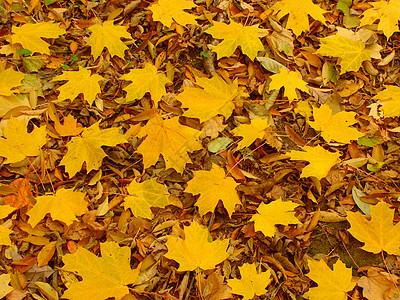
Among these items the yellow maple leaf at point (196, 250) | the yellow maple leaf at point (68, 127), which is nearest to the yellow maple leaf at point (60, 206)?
the yellow maple leaf at point (68, 127)

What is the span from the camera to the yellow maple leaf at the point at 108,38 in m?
2.30

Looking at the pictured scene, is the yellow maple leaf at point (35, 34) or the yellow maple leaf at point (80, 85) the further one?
the yellow maple leaf at point (35, 34)

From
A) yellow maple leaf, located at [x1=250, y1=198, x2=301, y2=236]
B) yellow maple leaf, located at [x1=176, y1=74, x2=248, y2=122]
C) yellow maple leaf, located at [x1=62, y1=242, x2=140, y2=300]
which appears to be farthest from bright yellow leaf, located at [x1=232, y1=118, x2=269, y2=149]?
yellow maple leaf, located at [x1=62, y1=242, x2=140, y2=300]

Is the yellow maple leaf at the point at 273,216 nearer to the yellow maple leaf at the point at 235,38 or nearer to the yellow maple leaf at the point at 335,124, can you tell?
the yellow maple leaf at the point at 335,124

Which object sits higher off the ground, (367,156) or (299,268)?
(367,156)

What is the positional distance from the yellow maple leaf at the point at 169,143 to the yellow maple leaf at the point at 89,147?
16 centimetres

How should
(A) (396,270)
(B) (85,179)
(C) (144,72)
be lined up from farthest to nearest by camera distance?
(C) (144,72)
(B) (85,179)
(A) (396,270)

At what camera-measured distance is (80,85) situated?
7.19ft

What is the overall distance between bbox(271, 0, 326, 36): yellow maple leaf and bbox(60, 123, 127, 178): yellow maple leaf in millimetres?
1508

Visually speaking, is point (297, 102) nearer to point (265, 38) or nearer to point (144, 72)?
point (265, 38)

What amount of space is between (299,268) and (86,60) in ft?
6.51

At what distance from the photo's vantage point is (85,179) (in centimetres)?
203

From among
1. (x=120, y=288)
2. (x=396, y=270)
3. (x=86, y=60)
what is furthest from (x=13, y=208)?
(x=396, y=270)

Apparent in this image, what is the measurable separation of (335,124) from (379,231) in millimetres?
712
